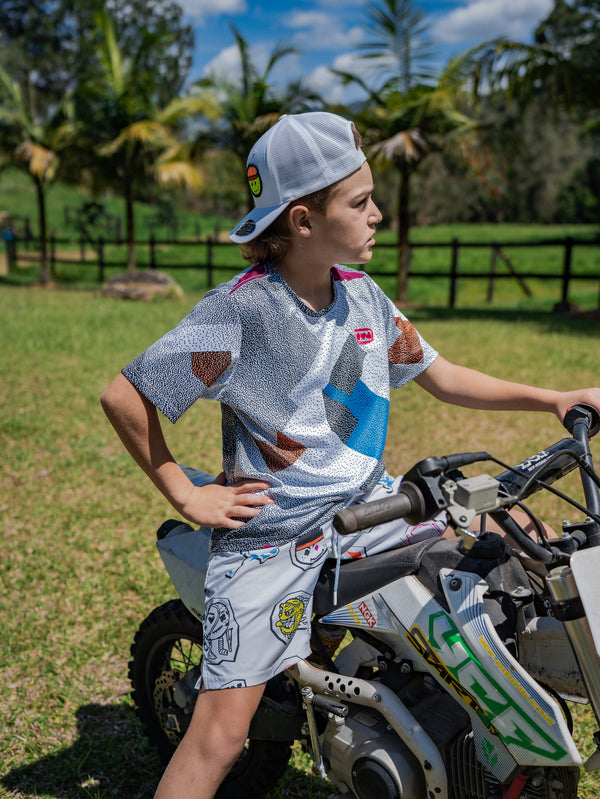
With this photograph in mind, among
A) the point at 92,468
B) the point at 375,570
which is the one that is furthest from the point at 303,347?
the point at 92,468

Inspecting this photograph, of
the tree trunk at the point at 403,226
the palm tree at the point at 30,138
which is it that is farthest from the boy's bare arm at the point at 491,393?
the palm tree at the point at 30,138

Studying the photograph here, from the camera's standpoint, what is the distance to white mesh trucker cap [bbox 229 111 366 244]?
5.51ft

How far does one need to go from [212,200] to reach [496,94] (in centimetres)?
4227

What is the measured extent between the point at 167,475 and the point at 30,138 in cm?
1956

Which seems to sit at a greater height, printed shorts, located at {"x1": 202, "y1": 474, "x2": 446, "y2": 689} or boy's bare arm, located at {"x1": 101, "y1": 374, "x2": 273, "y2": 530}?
boy's bare arm, located at {"x1": 101, "y1": 374, "x2": 273, "y2": 530}

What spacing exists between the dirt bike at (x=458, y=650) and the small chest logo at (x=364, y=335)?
1.64 ft

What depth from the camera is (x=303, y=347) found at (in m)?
1.75

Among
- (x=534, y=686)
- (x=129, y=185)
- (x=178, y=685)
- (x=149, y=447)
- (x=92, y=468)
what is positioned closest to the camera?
(x=534, y=686)

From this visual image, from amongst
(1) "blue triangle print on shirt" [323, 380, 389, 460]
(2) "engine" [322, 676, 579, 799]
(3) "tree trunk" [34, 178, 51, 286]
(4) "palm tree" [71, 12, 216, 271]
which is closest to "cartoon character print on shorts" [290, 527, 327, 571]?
(1) "blue triangle print on shirt" [323, 380, 389, 460]

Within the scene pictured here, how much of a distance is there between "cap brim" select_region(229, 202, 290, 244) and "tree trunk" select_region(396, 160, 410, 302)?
12.8m

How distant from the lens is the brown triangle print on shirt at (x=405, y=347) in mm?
2045

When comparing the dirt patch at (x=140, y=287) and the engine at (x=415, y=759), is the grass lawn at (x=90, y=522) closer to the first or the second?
the engine at (x=415, y=759)

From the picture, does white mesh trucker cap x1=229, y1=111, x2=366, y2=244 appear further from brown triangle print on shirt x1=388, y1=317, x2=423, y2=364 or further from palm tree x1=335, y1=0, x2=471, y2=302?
palm tree x1=335, y1=0, x2=471, y2=302

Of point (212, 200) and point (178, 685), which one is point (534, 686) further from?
point (212, 200)
